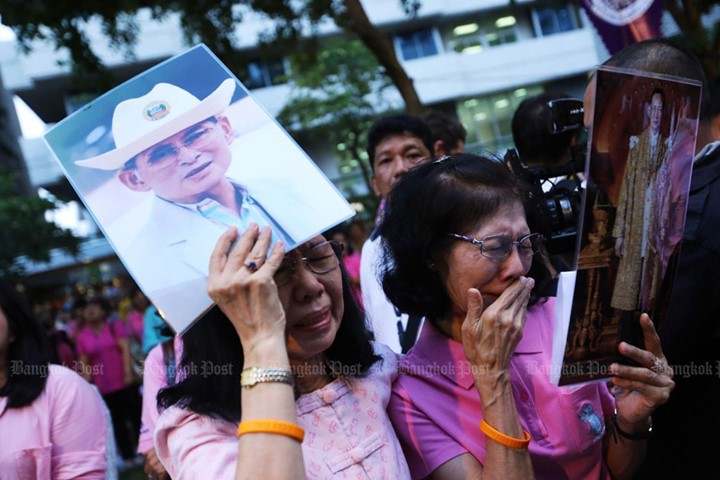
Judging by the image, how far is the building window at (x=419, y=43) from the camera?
2478 cm

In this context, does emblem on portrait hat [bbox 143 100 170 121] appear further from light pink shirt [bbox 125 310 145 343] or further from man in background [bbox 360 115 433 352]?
light pink shirt [bbox 125 310 145 343]

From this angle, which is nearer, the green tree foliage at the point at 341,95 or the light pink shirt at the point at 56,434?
the light pink shirt at the point at 56,434

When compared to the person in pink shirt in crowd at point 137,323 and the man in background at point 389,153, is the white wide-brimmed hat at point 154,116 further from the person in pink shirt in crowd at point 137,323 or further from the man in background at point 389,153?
the person in pink shirt in crowd at point 137,323

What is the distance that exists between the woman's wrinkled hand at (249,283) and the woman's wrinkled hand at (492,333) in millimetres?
456

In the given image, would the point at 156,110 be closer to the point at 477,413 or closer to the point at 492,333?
the point at 492,333

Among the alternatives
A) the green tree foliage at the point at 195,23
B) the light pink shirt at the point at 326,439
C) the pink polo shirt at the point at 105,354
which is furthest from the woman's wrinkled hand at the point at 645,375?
the pink polo shirt at the point at 105,354

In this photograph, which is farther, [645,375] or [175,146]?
[645,375]

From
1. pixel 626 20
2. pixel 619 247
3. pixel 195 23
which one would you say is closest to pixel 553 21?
pixel 195 23

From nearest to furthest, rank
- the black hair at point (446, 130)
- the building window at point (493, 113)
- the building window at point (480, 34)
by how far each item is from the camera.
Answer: the black hair at point (446, 130)
the building window at point (480, 34)
the building window at point (493, 113)

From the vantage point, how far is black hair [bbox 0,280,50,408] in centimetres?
240

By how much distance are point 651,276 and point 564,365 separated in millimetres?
304

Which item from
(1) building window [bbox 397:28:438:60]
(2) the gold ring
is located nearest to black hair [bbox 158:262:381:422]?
(2) the gold ring

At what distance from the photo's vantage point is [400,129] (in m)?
3.31

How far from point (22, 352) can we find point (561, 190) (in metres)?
2.00
